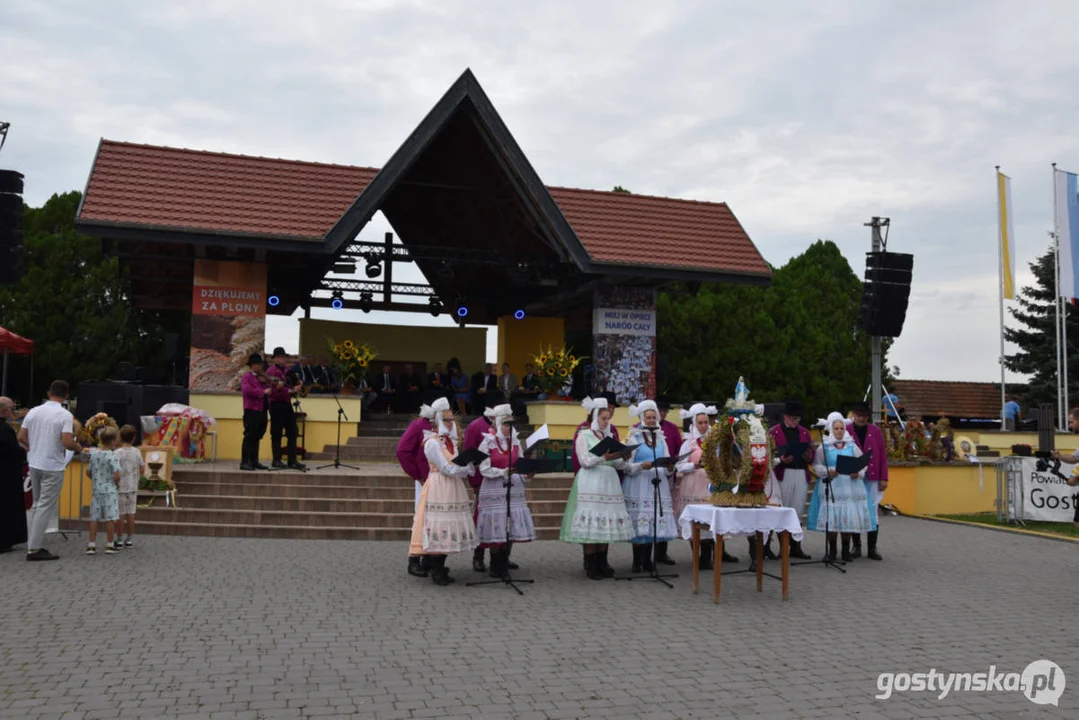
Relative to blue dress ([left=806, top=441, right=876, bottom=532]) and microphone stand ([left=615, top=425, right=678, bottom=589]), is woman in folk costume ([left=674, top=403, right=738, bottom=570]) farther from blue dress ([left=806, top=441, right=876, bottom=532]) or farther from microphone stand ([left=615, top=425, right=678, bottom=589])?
blue dress ([left=806, top=441, right=876, bottom=532])

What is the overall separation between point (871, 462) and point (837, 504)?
2.65 feet

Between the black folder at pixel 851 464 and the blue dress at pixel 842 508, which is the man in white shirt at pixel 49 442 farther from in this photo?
the black folder at pixel 851 464

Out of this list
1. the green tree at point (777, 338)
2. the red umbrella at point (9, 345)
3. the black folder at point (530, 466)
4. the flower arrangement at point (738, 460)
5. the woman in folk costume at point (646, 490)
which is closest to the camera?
the flower arrangement at point (738, 460)

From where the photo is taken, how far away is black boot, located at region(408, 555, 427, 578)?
9812mm

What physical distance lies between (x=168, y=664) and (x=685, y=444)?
6033mm

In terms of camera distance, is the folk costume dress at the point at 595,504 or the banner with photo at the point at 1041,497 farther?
the banner with photo at the point at 1041,497

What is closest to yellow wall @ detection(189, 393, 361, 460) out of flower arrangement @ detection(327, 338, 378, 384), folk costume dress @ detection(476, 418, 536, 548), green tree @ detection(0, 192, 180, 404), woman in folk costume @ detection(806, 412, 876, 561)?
flower arrangement @ detection(327, 338, 378, 384)

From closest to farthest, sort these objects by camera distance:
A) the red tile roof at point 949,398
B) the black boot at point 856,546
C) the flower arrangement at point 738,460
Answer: the flower arrangement at point 738,460 < the black boot at point 856,546 < the red tile roof at point 949,398

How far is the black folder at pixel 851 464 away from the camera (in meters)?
11.1

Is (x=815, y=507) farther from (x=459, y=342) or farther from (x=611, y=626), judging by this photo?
(x=459, y=342)

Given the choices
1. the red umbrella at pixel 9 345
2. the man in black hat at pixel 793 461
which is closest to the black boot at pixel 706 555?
the man in black hat at pixel 793 461

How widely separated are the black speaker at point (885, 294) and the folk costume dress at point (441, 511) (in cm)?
954

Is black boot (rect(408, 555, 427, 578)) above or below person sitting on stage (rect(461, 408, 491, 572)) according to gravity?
below

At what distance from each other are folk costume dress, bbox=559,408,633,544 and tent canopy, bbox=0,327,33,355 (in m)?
13.6
